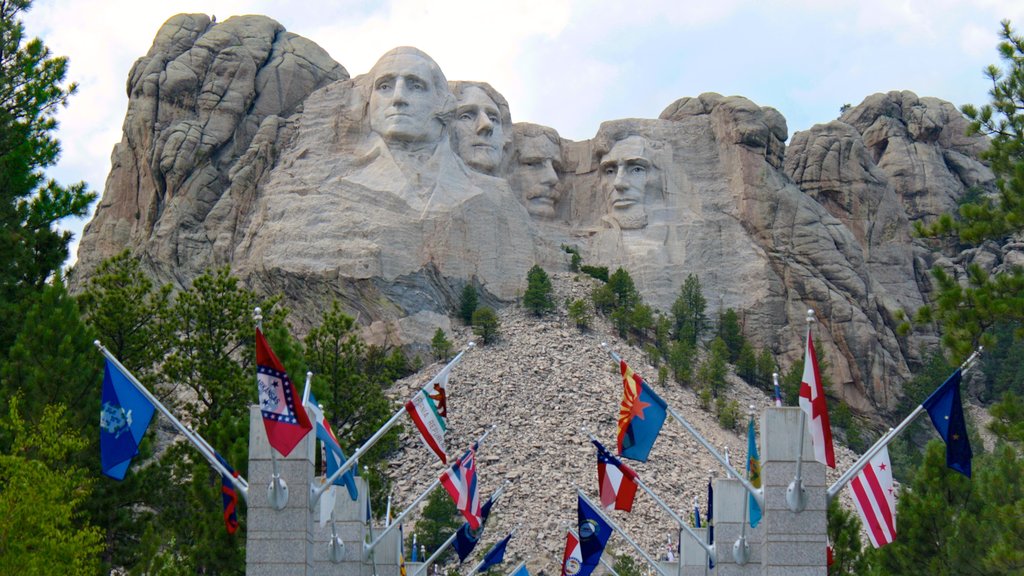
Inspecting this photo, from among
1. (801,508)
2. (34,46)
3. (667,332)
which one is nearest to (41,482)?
(801,508)

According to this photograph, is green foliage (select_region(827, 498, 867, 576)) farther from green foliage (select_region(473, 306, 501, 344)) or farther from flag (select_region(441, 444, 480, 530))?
green foliage (select_region(473, 306, 501, 344))

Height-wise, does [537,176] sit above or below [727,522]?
above

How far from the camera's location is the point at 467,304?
58.9 m

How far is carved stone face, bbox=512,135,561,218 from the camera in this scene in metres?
64.4

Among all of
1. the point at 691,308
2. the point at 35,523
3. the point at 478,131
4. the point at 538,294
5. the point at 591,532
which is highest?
the point at 478,131

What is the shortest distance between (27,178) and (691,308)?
28185mm

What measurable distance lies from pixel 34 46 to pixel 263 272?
20.3 meters

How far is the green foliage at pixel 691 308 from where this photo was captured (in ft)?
201

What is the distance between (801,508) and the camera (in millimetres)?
25156

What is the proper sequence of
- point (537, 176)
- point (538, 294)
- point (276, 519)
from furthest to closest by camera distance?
point (537, 176) → point (538, 294) → point (276, 519)

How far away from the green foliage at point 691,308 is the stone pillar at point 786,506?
117ft

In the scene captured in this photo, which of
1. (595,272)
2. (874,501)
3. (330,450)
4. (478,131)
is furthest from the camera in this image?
(478,131)

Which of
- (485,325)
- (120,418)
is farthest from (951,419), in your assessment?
(485,325)

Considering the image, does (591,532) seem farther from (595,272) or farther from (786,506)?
(595,272)
